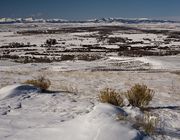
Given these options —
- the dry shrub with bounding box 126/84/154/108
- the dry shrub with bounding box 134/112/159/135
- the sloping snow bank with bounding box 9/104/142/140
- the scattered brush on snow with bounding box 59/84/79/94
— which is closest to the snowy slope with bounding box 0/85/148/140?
the sloping snow bank with bounding box 9/104/142/140

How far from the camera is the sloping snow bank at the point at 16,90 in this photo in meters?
10.7

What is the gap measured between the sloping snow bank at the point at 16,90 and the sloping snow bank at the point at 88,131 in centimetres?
378

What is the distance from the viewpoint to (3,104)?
9820 millimetres

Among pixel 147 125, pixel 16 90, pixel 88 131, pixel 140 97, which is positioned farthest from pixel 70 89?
pixel 88 131

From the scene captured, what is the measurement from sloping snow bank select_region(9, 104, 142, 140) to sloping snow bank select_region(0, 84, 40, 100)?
378 centimetres

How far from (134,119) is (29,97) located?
12.9 ft

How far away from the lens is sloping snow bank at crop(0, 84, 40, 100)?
10719mm

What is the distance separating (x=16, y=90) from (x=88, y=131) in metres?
4.98

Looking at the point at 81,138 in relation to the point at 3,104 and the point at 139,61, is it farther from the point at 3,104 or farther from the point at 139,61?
the point at 139,61

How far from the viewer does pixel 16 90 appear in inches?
438

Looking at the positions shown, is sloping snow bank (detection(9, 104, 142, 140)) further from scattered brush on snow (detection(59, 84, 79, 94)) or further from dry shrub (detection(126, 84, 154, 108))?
scattered brush on snow (detection(59, 84, 79, 94))

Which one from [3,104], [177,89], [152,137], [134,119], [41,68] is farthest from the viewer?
[41,68]

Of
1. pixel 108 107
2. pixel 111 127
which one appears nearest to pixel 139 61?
pixel 108 107

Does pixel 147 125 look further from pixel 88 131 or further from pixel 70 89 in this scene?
pixel 70 89
